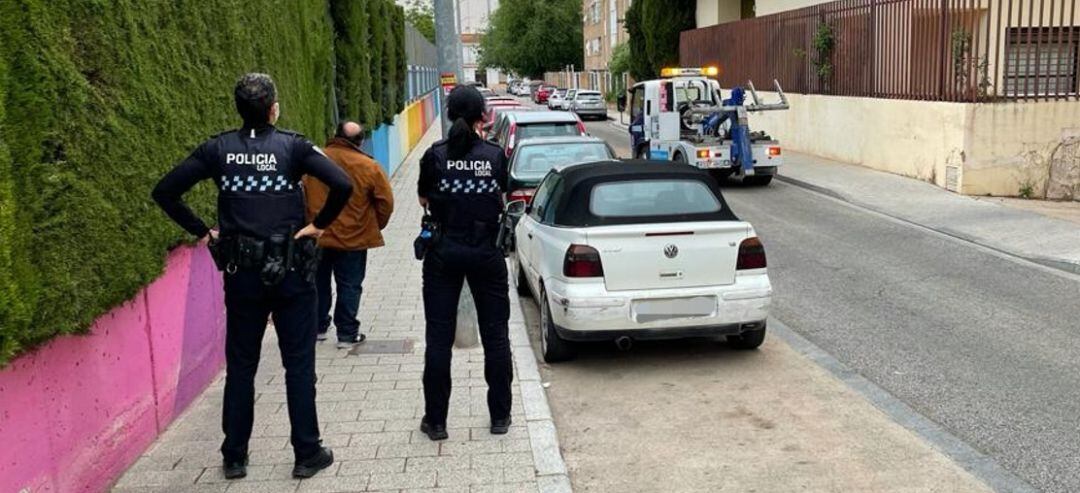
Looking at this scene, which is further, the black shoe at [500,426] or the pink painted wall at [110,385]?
the black shoe at [500,426]

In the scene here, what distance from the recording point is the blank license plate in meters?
6.38

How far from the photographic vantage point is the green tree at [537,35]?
254 ft

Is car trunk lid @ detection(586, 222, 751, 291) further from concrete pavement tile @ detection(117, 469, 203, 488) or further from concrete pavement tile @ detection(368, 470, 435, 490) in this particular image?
concrete pavement tile @ detection(117, 469, 203, 488)

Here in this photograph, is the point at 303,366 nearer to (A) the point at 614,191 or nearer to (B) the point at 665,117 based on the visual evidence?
(A) the point at 614,191

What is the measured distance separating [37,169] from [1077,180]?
627 inches

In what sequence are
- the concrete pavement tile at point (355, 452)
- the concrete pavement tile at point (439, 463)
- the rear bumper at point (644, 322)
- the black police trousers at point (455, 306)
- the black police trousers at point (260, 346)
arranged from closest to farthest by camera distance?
1. the black police trousers at point (260, 346)
2. the concrete pavement tile at point (439, 463)
3. the concrete pavement tile at point (355, 452)
4. the black police trousers at point (455, 306)
5. the rear bumper at point (644, 322)

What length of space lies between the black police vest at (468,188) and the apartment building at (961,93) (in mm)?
12920

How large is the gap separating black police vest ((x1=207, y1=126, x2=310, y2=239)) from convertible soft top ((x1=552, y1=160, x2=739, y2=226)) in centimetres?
285

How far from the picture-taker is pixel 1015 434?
17.4ft

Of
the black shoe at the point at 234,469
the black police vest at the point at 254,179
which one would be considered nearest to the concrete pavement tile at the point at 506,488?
the black shoe at the point at 234,469

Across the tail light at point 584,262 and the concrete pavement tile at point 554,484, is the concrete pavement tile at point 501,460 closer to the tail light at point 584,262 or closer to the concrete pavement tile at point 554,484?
the concrete pavement tile at point 554,484

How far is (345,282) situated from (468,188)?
2.47 m

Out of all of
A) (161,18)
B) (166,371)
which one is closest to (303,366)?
(166,371)

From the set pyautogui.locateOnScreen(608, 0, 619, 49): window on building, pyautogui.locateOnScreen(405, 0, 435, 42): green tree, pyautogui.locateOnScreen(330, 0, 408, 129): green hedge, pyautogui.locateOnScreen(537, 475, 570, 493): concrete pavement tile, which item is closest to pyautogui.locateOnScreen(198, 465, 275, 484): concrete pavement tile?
pyautogui.locateOnScreen(537, 475, 570, 493): concrete pavement tile
